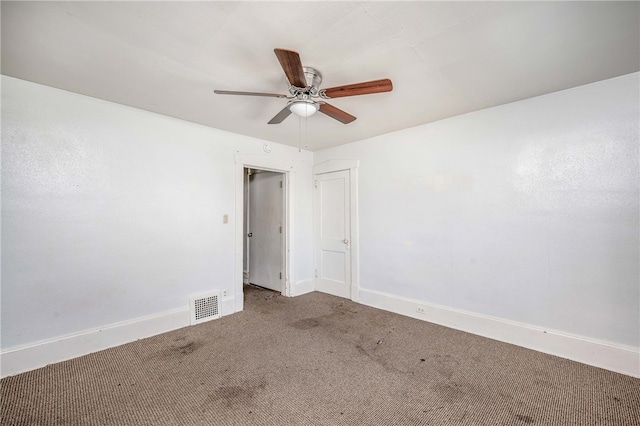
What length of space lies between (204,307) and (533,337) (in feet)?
12.0

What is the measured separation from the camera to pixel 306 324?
3273mm

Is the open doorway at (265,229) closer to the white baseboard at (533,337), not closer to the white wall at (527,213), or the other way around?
the white wall at (527,213)

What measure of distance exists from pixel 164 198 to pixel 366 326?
9.28ft

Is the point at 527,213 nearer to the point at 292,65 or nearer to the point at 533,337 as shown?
the point at 533,337

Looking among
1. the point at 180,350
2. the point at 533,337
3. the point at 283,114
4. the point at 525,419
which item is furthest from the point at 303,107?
the point at 533,337

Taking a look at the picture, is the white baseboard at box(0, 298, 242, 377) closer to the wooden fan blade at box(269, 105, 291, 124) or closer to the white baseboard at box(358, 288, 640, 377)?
the wooden fan blade at box(269, 105, 291, 124)

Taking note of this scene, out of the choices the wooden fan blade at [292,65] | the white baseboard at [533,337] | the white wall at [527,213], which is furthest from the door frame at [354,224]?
the wooden fan blade at [292,65]

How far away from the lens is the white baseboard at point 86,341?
7.33ft

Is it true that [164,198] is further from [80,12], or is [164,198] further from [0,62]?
[80,12]

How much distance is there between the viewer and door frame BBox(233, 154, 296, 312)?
12.2 ft

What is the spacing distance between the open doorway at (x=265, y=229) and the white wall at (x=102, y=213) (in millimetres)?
1027

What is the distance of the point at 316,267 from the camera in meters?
4.71

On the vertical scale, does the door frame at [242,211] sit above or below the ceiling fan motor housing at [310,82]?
below

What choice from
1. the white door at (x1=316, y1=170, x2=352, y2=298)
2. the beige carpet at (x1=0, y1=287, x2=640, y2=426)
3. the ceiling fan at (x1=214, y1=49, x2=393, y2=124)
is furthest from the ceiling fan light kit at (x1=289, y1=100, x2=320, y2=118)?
the beige carpet at (x1=0, y1=287, x2=640, y2=426)
